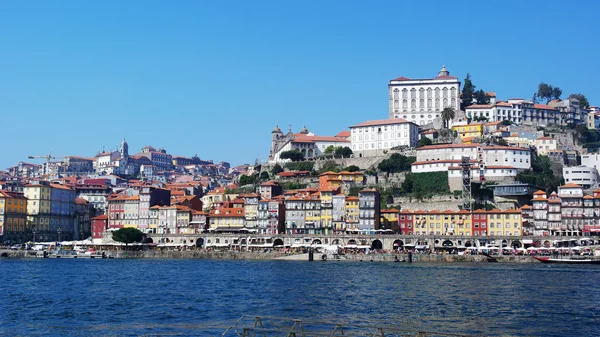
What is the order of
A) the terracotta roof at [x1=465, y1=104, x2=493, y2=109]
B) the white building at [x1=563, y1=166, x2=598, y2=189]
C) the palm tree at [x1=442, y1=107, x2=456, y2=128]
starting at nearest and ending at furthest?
1. the white building at [x1=563, y1=166, x2=598, y2=189]
2. the palm tree at [x1=442, y1=107, x2=456, y2=128]
3. the terracotta roof at [x1=465, y1=104, x2=493, y2=109]

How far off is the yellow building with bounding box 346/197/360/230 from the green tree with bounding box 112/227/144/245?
25990 mm

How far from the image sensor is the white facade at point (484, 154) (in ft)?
343

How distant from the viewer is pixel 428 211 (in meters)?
95.2

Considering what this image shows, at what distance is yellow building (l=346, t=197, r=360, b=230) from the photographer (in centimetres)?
9438

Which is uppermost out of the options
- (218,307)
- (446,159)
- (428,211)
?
(446,159)

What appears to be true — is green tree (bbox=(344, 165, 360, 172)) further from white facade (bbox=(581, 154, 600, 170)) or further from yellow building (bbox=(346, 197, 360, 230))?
white facade (bbox=(581, 154, 600, 170))

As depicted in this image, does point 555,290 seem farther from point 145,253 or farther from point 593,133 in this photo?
point 593,133

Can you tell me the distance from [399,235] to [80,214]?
53.4 meters

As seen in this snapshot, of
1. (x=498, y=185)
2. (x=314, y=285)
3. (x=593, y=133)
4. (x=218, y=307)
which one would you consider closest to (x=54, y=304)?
(x=218, y=307)

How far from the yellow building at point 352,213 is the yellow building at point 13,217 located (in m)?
43.9

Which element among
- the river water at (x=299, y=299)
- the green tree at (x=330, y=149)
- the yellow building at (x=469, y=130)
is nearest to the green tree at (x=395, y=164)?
the green tree at (x=330, y=149)

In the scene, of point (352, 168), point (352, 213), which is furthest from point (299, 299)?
point (352, 168)

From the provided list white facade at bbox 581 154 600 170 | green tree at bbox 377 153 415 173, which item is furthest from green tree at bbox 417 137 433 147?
white facade at bbox 581 154 600 170

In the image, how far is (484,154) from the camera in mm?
105375
